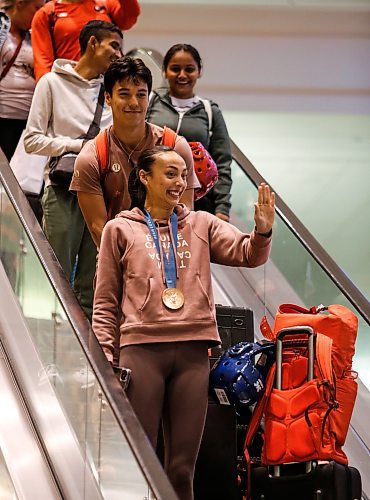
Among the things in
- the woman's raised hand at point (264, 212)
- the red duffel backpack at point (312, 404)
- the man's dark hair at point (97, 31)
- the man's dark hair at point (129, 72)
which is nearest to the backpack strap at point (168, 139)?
the man's dark hair at point (129, 72)

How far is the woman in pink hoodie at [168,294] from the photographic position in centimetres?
542

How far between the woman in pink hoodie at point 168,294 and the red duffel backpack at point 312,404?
558mm

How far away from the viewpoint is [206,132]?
26.6ft

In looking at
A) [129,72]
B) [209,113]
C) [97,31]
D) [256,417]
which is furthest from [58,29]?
[256,417]

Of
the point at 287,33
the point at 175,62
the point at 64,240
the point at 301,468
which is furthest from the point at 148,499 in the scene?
the point at 287,33

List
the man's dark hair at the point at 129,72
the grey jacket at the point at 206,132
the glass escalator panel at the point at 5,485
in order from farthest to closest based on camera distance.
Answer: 1. the grey jacket at the point at 206,132
2. the man's dark hair at the point at 129,72
3. the glass escalator panel at the point at 5,485

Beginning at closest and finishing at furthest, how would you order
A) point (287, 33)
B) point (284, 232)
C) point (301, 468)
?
point (301, 468), point (284, 232), point (287, 33)

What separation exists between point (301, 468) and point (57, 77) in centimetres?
273

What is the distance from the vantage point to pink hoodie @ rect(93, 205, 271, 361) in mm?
5457

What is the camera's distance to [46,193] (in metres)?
7.21

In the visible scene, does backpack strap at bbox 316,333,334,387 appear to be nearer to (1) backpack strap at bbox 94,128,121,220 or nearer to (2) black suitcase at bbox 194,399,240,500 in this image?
(2) black suitcase at bbox 194,399,240,500

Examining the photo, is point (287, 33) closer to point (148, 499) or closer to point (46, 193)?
point (46, 193)

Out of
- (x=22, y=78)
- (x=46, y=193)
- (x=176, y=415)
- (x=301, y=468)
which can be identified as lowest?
(x=301, y=468)

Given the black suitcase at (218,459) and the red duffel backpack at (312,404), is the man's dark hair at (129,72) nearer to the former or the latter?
the red duffel backpack at (312,404)
